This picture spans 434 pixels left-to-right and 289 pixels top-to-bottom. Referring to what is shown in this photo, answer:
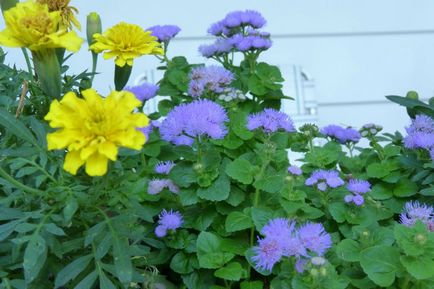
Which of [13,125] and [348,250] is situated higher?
[13,125]

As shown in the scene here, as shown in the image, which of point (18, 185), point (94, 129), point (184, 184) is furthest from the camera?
point (184, 184)

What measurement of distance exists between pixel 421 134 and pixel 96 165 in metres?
0.59

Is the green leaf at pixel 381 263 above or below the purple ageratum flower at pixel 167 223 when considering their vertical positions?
below

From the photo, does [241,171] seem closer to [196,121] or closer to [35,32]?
[196,121]

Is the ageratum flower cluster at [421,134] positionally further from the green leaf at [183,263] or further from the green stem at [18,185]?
the green stem at [18,185]

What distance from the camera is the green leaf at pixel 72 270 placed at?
0.70 m

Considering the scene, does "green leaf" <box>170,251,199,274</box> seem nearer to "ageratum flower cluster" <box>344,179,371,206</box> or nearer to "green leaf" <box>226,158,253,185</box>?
"green leaf" <box>226,158,253,185</box>

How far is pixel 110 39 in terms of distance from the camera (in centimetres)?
80

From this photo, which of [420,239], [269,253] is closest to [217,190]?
[269,253]

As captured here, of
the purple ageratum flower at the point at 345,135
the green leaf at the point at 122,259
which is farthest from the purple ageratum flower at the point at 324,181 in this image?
the green leaf at the point at 122,259

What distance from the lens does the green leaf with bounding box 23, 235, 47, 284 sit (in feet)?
2.15

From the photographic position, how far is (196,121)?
33.6 inches

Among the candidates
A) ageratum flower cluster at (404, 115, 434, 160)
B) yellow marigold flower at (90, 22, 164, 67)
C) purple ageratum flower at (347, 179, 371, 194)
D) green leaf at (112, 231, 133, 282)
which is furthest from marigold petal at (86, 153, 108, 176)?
ageratum flower cluster at (404, 115, 434, 160)

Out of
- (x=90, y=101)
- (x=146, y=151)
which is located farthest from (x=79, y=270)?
(x=146, y=151)
